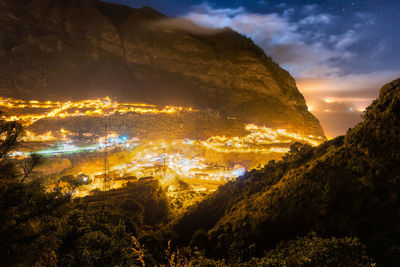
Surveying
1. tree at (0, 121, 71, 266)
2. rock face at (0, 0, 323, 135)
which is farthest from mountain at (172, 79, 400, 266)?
rock face at (0, 0, 323, 135)

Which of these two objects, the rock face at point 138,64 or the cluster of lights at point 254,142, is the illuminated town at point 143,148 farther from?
the rock face at point 138,64

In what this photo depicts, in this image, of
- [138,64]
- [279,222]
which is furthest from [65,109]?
[279,222]

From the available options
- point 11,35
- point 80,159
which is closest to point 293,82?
point 80,159

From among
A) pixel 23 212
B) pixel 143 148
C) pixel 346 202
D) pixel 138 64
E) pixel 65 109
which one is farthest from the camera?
pixel 138 64

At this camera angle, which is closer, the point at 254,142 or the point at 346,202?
the point at 346,202

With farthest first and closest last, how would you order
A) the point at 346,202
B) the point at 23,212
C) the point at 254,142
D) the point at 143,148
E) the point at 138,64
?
1. the point at 138,64
2. the point at 254,142
3. the point at 143,148
4. the point at 346,202
5. the point at 23,212

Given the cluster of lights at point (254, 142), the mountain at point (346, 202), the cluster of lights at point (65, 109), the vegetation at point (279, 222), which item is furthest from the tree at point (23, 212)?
the cluster of lights at point (65, 109)

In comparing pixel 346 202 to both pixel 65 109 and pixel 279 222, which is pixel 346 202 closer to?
pixel 279 222
